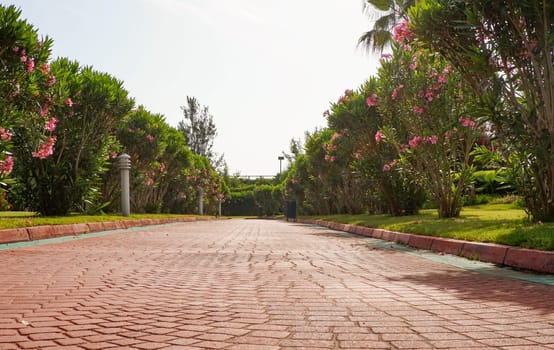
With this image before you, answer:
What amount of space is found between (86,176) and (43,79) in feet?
12.9

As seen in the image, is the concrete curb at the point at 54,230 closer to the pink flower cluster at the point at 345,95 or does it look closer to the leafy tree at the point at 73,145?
the leafy tree at the point at 73,145

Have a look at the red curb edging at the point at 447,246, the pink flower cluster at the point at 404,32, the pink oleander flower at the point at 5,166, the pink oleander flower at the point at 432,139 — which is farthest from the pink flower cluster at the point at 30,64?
the pink oleander flower at the point at 432,139

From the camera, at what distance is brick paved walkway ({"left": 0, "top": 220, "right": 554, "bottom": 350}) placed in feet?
8.79

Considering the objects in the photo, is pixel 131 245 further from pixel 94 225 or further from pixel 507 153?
pixel 507 153

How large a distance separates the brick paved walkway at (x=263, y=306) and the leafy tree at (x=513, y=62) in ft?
9.38

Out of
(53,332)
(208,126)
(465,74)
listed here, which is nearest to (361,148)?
(465,74)

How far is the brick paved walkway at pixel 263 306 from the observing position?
268cm

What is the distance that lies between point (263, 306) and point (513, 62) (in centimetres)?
660

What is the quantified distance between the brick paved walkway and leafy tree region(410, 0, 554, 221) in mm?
2858

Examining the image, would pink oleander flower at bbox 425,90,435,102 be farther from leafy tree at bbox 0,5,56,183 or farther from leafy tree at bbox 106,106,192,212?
leafy tree at bbox 106,106,192,212

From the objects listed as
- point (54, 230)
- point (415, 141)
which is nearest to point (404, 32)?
point (415, 141)

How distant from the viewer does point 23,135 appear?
12.5 m

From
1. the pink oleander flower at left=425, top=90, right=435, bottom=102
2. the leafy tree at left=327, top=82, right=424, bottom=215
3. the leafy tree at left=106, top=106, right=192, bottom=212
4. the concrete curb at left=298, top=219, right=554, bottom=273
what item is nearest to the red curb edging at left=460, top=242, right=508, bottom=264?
the concrete curb at left=298, top=219, right=554, bottom=273

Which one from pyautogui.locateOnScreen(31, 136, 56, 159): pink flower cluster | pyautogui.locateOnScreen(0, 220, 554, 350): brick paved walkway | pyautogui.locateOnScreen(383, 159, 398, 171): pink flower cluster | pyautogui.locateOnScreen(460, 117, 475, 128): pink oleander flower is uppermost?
pyautogui.locateOnScreen(460, 117, 475, 128): pink oleander flower
